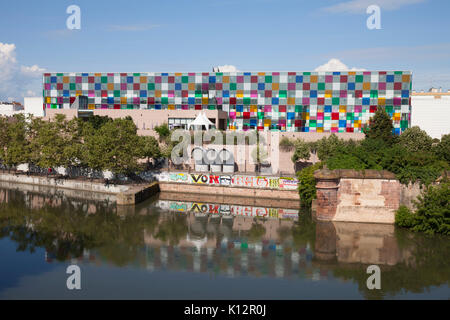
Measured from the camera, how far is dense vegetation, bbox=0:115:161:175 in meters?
51.7

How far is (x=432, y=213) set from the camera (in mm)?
33469

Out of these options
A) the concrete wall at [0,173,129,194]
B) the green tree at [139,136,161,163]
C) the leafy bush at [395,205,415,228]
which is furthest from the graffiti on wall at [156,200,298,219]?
the green tree at [139,136,161,163]

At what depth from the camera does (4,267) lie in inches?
1030

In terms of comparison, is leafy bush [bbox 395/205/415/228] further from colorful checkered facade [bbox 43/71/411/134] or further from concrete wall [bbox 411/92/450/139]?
colorful checkered facade [bbox 43/71/411/134]

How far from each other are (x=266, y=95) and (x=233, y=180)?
26157 millimetres

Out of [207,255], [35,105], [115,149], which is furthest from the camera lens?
[35,105]

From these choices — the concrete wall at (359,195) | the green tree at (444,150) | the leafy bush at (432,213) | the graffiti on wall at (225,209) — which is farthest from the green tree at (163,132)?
the leafy bush at (432,213)

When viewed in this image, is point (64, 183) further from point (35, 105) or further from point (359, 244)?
point (359, 244)

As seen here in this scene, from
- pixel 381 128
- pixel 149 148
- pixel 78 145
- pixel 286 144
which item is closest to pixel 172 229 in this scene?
pixel 149 148

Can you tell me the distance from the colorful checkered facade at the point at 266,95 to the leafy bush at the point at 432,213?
37185mm

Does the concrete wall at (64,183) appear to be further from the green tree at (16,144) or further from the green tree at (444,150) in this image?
the green tree at (444,150)

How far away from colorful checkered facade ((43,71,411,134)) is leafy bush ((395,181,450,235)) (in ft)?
122

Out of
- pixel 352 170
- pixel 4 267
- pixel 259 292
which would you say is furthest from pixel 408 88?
pixel 4 267

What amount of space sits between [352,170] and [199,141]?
28882 millimetres
